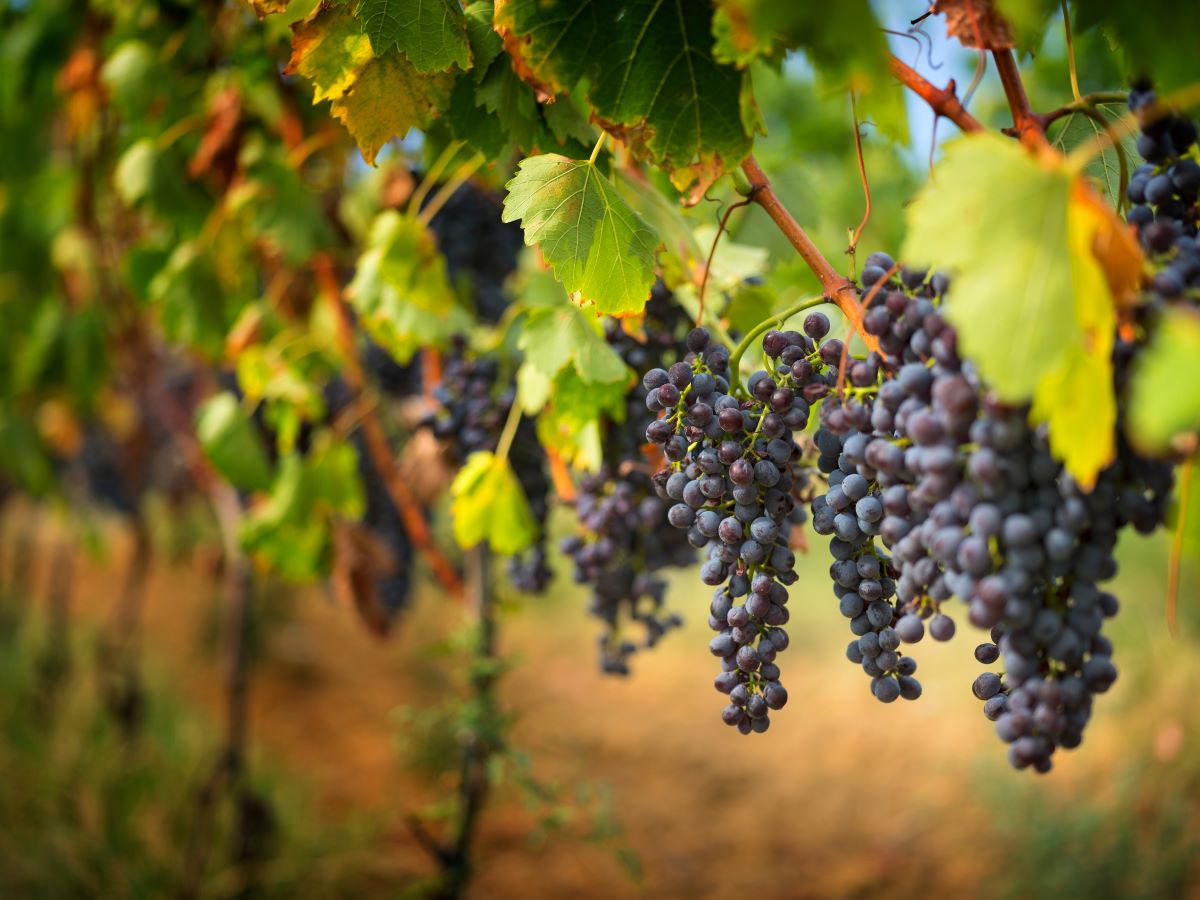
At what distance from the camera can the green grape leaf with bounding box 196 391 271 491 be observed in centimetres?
183

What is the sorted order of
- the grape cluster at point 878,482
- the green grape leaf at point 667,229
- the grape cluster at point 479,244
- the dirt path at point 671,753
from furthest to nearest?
the dirt path at point 671,753, the grape cluster at point 479,244, the green grape leaf at point 667,229, the grape cluster at point 878,482

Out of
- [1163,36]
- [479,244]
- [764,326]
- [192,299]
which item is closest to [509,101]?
[764,326]

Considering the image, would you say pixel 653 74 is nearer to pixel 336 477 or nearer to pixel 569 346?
pixel 569 346

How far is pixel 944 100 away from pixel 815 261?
0.57 ft

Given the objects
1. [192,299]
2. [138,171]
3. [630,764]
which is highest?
[138,171]

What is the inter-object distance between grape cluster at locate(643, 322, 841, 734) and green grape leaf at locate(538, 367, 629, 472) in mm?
293

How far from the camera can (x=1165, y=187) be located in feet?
2.16

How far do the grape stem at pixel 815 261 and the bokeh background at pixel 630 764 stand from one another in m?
0.53

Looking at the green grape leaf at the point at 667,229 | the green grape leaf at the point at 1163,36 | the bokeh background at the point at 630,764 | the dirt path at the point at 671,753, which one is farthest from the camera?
the dirt path at the point at 671,753

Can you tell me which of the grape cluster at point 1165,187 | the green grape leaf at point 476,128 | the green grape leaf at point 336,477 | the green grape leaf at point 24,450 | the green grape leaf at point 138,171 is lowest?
the grape cluster at point 1165,187

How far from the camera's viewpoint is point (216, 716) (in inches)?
167

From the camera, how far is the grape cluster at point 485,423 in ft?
4.75

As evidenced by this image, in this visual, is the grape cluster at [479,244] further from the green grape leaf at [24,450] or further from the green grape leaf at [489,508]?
the green grape leaf at [24,450]

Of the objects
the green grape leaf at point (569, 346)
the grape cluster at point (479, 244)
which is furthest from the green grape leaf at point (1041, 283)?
the grape cluster at point (479, 244)
